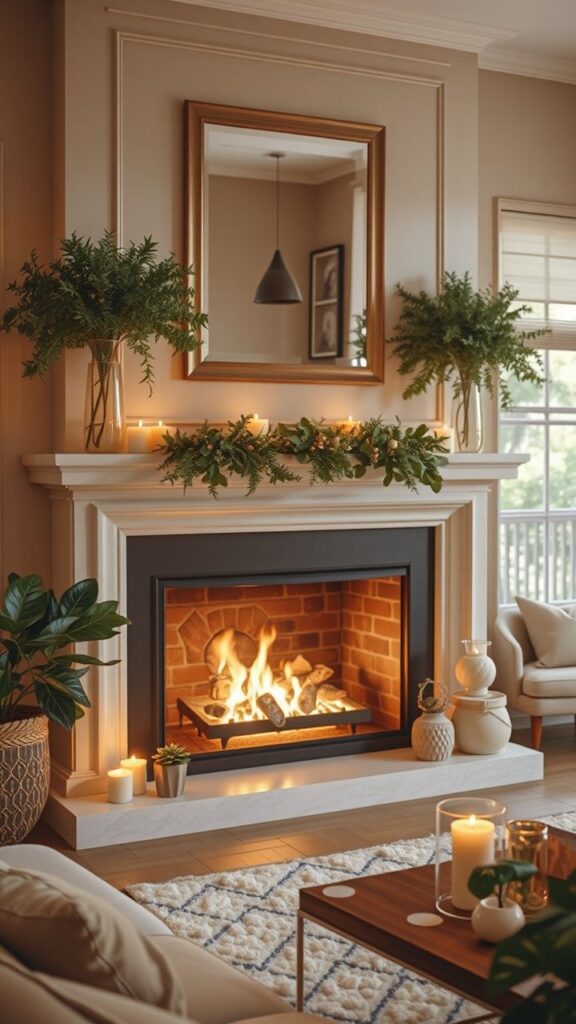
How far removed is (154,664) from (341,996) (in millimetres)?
1802

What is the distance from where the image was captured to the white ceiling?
469 cm

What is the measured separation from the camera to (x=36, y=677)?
3.99 metres

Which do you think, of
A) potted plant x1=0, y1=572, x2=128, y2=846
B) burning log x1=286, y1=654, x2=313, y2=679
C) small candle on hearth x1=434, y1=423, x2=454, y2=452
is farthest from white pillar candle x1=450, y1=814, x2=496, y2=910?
burning log x1=286, y1=654, x2=313, y2=679

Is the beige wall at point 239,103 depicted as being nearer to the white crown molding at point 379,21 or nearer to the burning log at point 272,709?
the white crown molding at point 379,21

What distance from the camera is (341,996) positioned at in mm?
2895

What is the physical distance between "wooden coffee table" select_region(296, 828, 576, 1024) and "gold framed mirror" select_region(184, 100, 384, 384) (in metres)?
2.45

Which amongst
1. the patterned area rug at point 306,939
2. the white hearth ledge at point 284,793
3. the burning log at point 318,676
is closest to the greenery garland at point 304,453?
the burning log at point 318,676

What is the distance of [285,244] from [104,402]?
105cm

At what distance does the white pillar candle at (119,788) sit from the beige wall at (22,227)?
2.94 ft

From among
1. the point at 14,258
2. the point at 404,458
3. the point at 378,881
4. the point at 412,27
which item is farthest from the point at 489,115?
the point at 378,881

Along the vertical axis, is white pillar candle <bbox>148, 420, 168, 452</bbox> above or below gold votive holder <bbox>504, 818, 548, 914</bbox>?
above

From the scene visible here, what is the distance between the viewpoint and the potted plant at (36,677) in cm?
384

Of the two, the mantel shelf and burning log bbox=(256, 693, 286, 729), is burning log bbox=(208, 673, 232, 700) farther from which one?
the mantel shelf

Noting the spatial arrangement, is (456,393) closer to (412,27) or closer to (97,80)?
(412,27)
